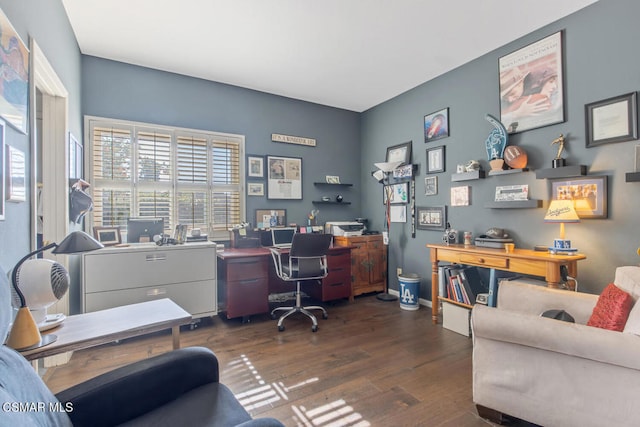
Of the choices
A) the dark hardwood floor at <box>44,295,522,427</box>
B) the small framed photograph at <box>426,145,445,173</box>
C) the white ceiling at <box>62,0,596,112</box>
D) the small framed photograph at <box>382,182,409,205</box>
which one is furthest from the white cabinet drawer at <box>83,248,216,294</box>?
the small framed photograph at <box>426,145,445,173</box>

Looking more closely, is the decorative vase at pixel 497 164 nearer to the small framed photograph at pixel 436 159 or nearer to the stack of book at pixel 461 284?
the small framed photograph at pixel 436 159

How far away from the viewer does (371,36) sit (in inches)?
106

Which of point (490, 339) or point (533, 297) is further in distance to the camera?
point (533, 297)

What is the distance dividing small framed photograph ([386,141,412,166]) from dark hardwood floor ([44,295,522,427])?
6.45 ft

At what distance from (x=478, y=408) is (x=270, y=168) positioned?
10.6ft

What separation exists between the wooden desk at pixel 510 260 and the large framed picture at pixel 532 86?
116cm

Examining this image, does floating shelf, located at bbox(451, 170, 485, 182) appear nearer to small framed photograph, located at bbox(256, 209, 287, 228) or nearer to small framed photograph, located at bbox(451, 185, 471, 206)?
small framed photograph, located at bbox(451, 185, 471, 206)

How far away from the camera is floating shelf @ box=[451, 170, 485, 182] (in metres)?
A: 3.01

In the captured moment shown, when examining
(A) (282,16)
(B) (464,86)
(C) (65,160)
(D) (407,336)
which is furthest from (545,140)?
(C) (65,160)

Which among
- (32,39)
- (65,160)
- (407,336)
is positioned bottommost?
(407,336)

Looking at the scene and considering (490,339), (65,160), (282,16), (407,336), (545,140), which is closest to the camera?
(490,339)

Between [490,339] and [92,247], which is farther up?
[92,247]

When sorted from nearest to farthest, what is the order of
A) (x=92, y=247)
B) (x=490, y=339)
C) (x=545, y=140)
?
(x=92, y=247) → (x=490, y=339) → (x=545, y=140)

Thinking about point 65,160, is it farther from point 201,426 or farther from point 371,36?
point 371,36
